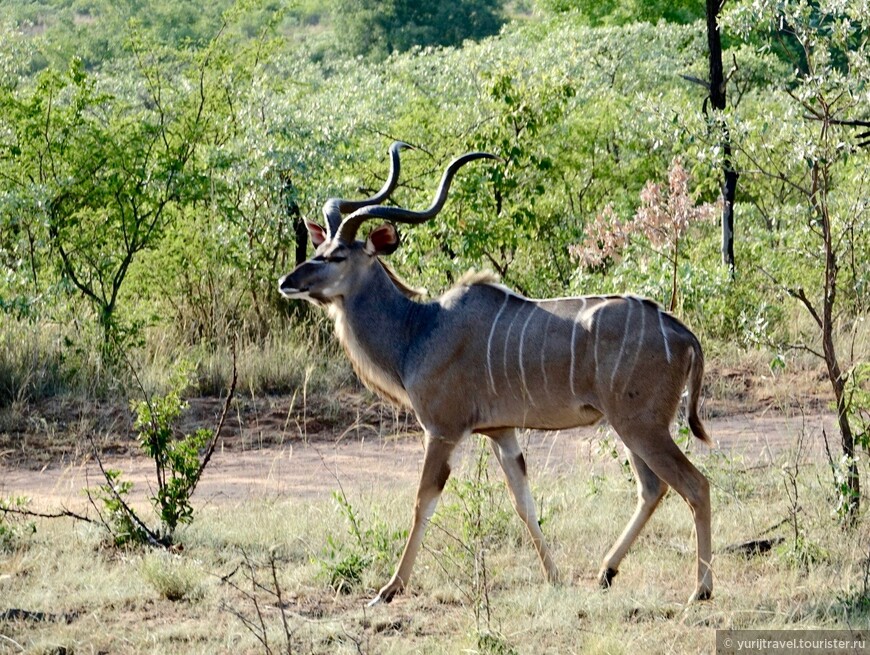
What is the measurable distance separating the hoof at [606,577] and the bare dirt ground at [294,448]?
1.31 m

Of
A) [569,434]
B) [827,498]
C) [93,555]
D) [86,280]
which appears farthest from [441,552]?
[86,280]

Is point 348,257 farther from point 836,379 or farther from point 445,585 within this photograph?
point 836,379

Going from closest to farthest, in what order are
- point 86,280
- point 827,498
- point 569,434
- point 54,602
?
point 54,602, point 827,498, point 569,434, point 86,280

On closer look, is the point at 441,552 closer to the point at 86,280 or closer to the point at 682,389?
the point at 682,389

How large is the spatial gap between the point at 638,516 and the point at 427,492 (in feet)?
2.58

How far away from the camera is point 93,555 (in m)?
5.15

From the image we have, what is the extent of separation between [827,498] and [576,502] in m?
1.10

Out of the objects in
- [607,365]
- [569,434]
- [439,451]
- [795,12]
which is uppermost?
[795,12]

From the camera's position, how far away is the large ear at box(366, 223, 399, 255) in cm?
522

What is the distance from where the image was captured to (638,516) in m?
4.79

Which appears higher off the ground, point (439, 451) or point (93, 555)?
point (439, 451)

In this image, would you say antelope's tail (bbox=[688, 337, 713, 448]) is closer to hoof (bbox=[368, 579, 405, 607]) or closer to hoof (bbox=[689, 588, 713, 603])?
hoof (bbox=[689, 588, 713, 603])

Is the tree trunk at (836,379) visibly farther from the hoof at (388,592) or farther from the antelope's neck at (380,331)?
the hoof at (388,592)

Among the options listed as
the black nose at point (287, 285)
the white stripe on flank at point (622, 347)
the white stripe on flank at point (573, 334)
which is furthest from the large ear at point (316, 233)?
the white stripe on flank at point (622, 347)
